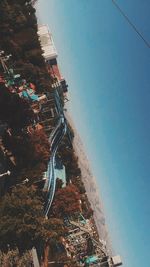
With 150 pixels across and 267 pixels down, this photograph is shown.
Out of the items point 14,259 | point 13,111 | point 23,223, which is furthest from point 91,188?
point 14,259

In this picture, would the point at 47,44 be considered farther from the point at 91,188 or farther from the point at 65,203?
the point at 65,203

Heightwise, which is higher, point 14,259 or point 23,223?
point 23,223

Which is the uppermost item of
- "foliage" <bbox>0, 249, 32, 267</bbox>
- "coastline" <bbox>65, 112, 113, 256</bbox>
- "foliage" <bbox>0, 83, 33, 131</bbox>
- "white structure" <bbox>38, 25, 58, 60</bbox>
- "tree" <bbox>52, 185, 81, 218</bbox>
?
"white structure" <bbox>38, 25, 58, 60</bbox>

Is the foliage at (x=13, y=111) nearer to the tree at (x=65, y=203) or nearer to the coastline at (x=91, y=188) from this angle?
the tree at (x=65, y=203)

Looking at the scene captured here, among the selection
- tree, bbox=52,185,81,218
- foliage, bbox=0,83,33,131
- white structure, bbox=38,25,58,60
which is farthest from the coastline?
foliage, bbox=0,83,33,131

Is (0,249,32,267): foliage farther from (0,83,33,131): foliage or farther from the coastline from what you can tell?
the coastline

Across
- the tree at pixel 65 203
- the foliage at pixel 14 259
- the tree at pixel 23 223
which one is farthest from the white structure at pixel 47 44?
the foliage at pixel 14 259
